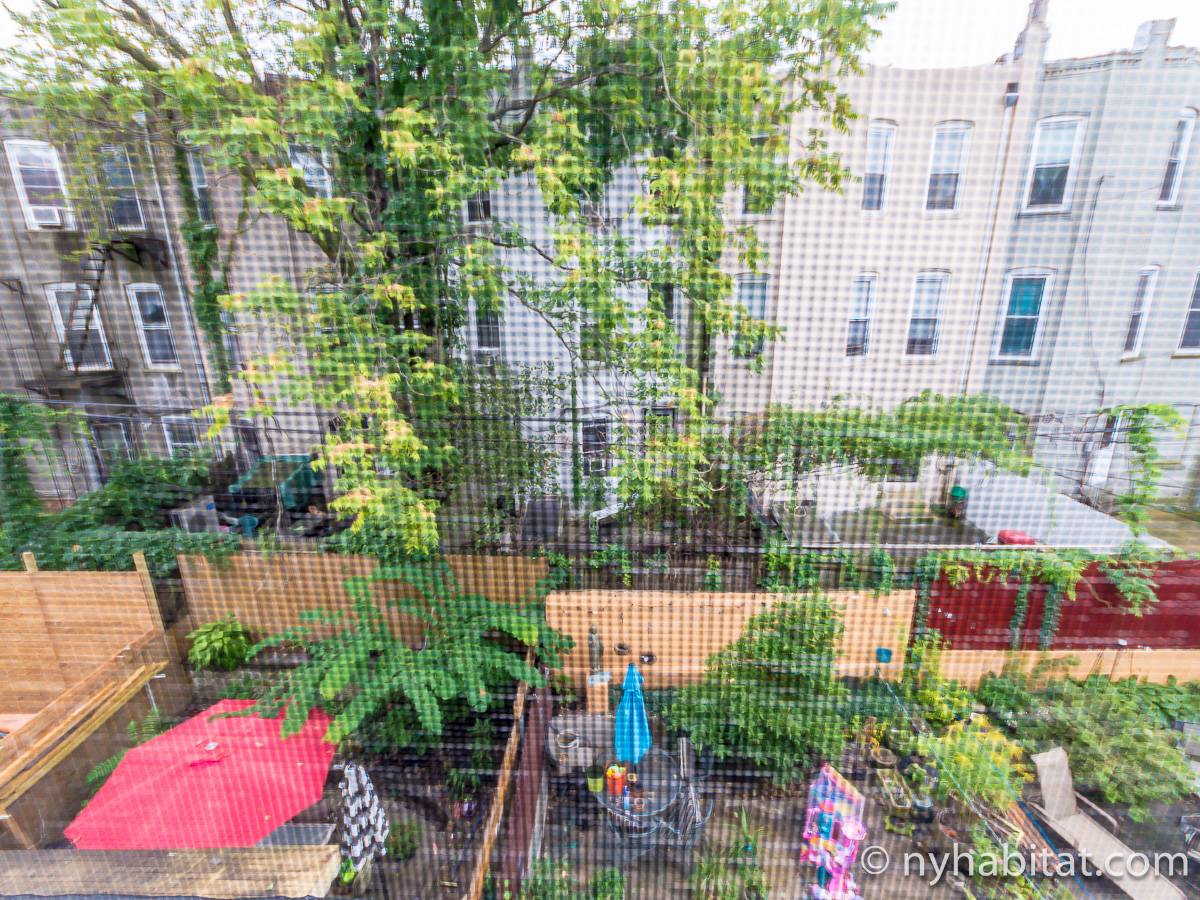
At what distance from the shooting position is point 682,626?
157 cm

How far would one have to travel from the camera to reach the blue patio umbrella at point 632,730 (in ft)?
4.30

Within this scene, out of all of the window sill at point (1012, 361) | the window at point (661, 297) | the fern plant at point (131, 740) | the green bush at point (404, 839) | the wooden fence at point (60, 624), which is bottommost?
the green bush at point (404, 839)

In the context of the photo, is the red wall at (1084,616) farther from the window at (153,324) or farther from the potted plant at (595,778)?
the window at (153,324)

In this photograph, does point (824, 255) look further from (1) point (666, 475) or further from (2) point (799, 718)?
(2) point (799, 718)

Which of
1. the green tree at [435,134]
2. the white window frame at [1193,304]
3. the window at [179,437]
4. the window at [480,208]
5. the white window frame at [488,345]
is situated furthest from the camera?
the window at [179,437]

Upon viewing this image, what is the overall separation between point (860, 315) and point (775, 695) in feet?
3.65

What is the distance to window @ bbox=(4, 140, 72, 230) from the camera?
4.24ft

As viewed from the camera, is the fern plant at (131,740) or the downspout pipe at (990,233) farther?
the fern plant at (131,740)


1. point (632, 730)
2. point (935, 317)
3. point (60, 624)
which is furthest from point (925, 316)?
point (60, 624)

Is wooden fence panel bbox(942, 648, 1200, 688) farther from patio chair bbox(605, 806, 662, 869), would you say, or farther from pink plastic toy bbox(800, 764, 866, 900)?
patio chair bbox(605, 806, 662, 869)

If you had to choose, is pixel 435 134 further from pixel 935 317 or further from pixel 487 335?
pixel 935 317

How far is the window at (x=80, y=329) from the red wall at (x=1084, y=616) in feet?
9.68

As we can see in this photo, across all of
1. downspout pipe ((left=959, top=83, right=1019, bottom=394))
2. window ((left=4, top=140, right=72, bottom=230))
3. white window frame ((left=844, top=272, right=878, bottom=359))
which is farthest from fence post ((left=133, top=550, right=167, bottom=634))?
downspout pipe ((left=959, top=83, right=1019, bottom=394))

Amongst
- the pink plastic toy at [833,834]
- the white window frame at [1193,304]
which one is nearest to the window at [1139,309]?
the white window frame at [1193,304]
